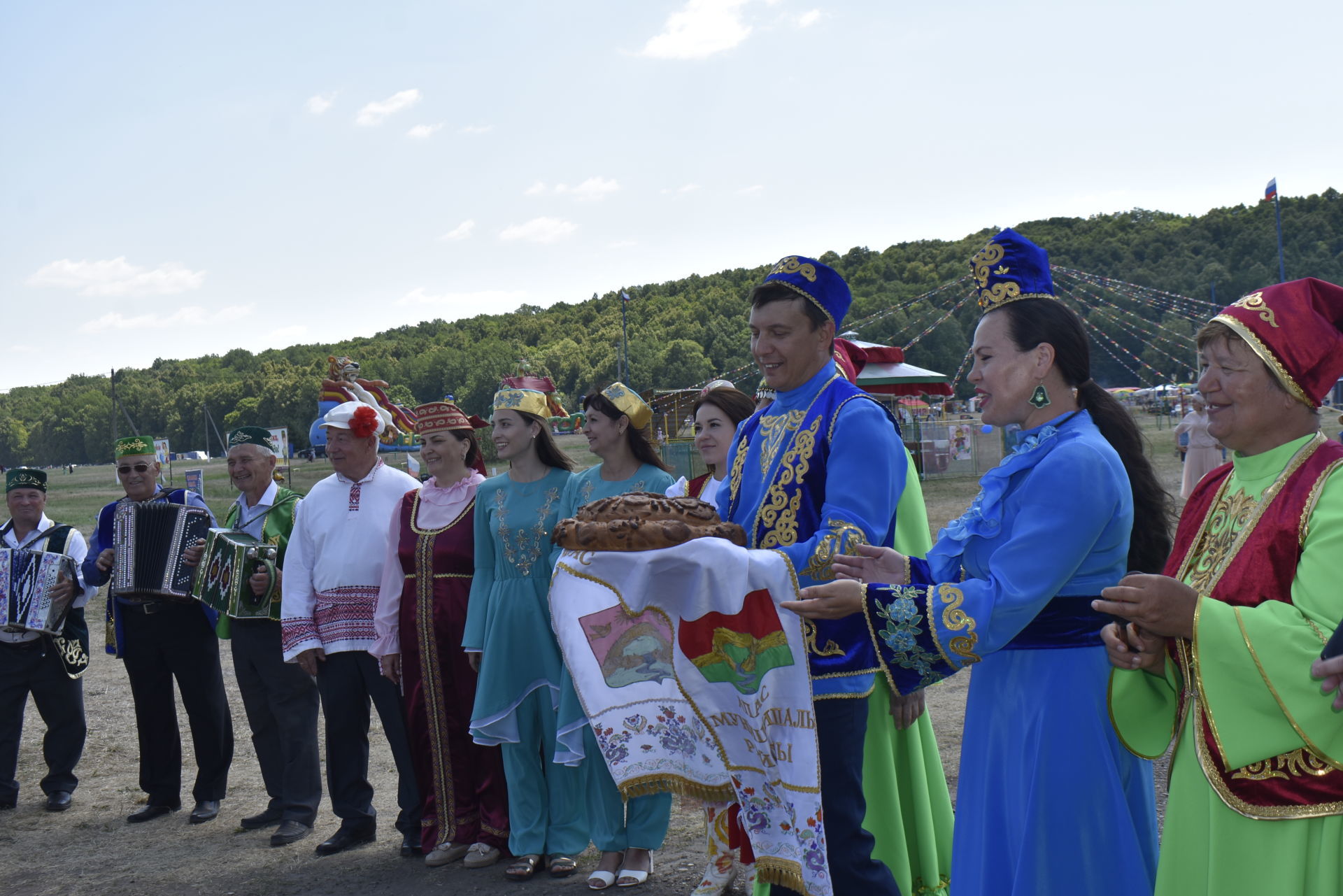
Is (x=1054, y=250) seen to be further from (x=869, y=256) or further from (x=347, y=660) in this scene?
(x=347, y=660)

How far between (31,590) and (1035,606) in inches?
287

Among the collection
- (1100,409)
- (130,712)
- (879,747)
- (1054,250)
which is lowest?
(130,712)

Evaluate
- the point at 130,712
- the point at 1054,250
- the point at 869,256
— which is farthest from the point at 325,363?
the point at 130,712

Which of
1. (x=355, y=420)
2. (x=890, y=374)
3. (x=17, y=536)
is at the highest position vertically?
(x=355, y=420)

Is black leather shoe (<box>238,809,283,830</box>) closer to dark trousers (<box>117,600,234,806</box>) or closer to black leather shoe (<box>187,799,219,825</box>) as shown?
black leather shoe (<box>187,799,219,825</box>)

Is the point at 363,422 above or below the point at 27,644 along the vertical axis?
above

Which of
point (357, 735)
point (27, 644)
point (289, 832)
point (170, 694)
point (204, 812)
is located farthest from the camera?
point (27, 644)

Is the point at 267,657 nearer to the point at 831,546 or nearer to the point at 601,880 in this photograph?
the point at 601,880

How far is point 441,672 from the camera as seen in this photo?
5746 mm

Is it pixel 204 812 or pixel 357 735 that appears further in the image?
pixel 204 812

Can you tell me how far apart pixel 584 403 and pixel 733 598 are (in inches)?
115

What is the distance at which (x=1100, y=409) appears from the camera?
2.86m

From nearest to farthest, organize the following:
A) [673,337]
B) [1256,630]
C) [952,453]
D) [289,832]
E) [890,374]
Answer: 1. [1256,630]
2. [289,832]
3. [890,374]
4. [952,453]
5. [673,337]

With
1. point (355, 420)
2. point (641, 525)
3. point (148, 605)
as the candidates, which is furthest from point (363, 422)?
point (641, 525)
